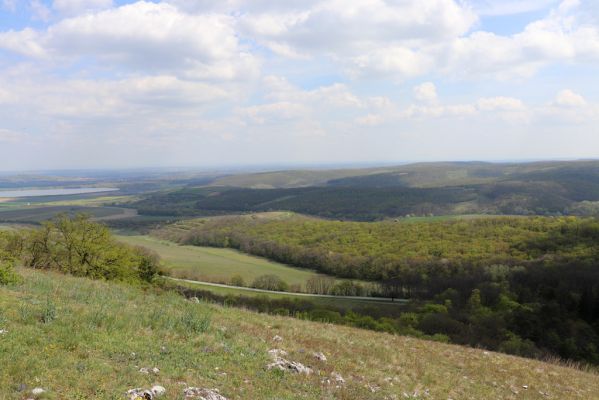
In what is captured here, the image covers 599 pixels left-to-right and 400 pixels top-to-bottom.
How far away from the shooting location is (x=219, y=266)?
110m

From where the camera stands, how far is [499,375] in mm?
15719

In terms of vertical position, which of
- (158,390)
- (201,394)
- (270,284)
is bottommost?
(270,284)

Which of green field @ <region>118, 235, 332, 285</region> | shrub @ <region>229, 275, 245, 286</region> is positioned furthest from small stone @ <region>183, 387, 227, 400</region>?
shrub @ <region>229, 275, 245, 286</region>

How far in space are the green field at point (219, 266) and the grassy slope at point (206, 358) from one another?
235 feet

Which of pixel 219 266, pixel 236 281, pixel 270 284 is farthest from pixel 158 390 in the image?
pixel 219 266

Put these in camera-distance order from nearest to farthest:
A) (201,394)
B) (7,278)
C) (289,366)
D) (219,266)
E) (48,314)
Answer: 1. (201,394)
2. (289,366)
3. (48,314)
4. (7,278)
5. (219,266)

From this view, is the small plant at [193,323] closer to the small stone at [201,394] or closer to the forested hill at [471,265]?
the small stone at [201,394]

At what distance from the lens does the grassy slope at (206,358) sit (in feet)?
30.0

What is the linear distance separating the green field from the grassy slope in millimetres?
71525

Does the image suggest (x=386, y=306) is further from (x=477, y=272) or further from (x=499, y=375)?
(x=499, y=375)

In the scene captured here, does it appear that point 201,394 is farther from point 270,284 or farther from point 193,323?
point 270,284

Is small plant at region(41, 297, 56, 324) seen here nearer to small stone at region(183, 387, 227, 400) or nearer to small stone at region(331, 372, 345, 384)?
small stone at region(183, 387, 227, 400)

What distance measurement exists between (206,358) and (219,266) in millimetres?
101987

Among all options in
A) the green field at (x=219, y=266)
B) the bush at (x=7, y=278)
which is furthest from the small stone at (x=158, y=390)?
the green field at (x=219, y=266)
